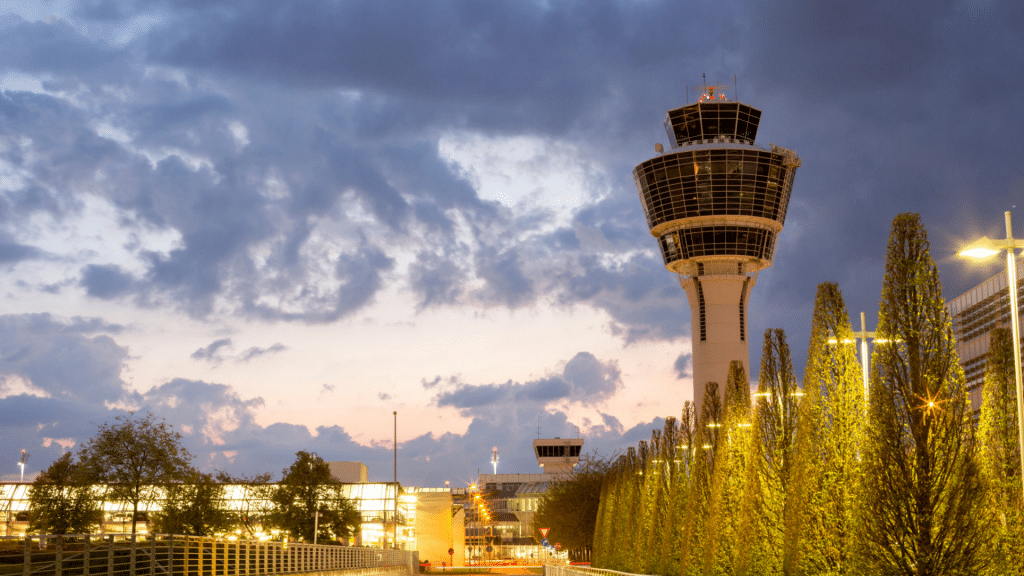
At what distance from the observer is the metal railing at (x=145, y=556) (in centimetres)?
1955

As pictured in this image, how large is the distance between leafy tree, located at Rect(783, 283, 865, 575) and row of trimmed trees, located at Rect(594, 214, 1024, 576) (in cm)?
4

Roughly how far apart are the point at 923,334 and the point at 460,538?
105533 millimetres

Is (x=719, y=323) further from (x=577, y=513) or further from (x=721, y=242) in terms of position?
(x=577, y=513)

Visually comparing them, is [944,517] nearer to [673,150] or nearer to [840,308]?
[840,308]

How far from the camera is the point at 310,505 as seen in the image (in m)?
86.4

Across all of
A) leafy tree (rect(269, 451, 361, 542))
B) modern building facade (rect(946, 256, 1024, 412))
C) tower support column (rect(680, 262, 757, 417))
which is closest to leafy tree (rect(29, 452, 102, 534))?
leafy tree (rect(269, 451, 361, 542))

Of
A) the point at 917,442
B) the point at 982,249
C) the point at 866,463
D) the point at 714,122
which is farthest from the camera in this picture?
the point at 714,122

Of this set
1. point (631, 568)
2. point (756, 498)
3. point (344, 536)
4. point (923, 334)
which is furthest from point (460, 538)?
point (923, 334)

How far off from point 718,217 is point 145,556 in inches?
4617

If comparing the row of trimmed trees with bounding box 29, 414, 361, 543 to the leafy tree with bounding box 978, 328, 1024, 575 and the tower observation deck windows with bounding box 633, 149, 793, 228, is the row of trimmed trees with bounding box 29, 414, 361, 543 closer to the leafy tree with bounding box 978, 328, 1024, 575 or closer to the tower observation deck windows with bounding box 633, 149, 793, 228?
the leafy tree with bounding box 978, 328, 1024, 575

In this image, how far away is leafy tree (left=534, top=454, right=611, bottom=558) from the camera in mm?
88062

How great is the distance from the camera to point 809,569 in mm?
29781

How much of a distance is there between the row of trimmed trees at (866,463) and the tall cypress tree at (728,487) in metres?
0.06

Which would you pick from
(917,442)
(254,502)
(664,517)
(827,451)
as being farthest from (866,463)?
(254,502)
